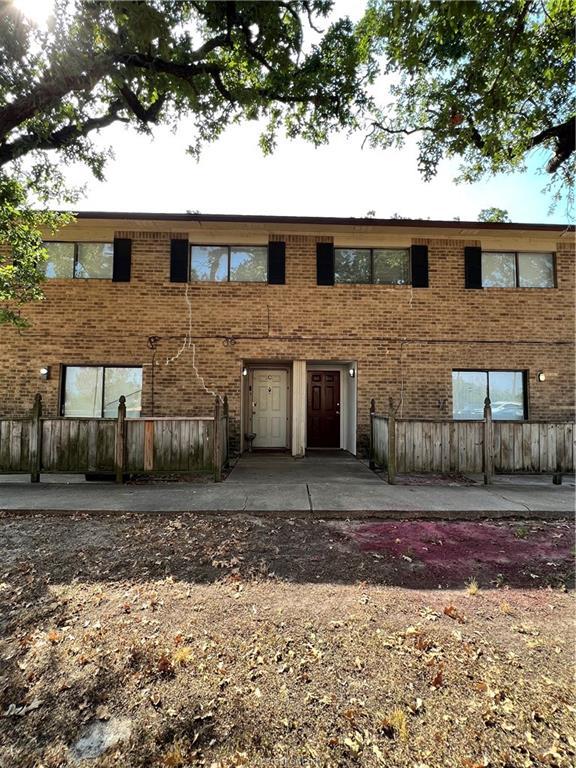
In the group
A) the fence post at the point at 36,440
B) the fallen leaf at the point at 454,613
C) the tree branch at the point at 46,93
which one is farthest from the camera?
the fence post at the point at 36,440

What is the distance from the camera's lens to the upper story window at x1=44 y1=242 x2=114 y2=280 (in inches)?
364

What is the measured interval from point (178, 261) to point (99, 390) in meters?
3.63

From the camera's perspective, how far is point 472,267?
9445 mm

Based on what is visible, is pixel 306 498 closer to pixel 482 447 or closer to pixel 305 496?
pixel 305 496

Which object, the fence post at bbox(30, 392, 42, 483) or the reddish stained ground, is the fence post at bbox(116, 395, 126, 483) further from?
the reddish stained ground

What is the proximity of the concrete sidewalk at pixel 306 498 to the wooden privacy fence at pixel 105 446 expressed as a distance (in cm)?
32

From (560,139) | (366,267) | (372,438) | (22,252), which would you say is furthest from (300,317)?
(22,252)

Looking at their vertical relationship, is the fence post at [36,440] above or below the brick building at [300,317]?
below

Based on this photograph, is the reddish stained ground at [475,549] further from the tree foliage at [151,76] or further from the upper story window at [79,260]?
the upper story window at [79,260]

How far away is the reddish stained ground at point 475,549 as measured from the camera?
3.57m

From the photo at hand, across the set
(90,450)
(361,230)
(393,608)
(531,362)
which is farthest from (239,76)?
(531,362)

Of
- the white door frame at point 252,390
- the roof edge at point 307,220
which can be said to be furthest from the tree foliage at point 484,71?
the white door frame at point 252,390

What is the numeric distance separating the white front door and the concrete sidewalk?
3.56 metres

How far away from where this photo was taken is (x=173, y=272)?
365 inches
